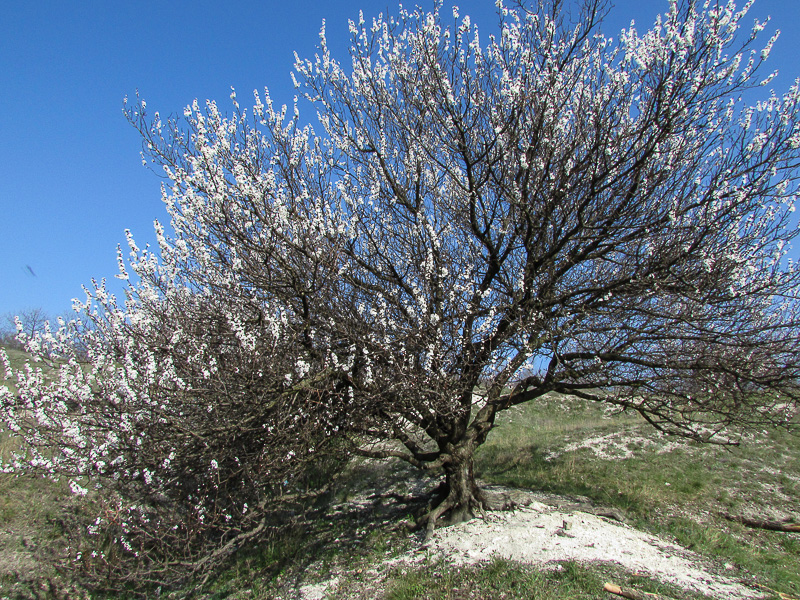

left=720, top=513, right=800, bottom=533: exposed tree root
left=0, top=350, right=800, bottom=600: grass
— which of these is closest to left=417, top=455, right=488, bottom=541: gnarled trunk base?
left=0, top=350, right=800, bottom=600: grass

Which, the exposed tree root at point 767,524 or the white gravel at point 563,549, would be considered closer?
the white gravel at point 563,549

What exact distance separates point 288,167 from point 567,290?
449 cm

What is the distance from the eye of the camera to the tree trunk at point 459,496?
756 cm

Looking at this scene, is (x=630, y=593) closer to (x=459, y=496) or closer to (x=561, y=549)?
(x=561, y=549)

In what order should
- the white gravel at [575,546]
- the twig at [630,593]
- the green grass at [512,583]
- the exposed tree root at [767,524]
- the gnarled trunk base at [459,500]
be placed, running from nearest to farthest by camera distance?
the twig at [630,593] < the green grass at [512,583] < the white gravel at [575,546] < the gnarled trunk base at [459,500] < the exposed tree root at [767,524]

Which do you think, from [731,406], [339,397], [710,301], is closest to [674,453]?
[731,406]

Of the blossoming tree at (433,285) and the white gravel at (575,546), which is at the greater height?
the blossoming tree at (433,285)

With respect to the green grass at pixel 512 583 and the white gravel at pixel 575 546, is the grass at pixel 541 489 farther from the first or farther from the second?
the white gravel at pixel 575 546

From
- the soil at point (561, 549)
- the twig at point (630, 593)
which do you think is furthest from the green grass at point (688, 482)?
the twig at point (630, 593)

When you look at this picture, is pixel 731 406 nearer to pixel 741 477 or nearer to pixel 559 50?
pixel 741 477

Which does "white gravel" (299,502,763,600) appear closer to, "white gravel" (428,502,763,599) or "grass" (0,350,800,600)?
"white gravel" (428,502,763,599)

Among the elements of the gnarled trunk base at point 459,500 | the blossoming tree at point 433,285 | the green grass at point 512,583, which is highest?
the blossoming tree at point 433,285

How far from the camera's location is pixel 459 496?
300 inches

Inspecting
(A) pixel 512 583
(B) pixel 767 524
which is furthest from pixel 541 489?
(A) pixel 512 583
